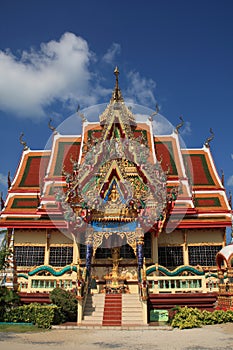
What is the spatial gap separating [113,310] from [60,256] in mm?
5057

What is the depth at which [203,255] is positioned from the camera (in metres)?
16.1

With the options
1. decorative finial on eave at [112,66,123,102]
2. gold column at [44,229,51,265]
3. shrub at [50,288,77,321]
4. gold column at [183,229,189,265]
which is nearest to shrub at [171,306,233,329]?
shrub at [50,288,77,321]

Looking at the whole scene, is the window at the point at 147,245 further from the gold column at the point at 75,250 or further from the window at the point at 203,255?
the gold column at the point at 75,250

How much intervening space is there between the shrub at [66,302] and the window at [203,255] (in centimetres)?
626

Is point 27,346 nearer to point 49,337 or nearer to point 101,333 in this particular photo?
point 49,337

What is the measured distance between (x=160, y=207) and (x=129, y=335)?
18.9 feet

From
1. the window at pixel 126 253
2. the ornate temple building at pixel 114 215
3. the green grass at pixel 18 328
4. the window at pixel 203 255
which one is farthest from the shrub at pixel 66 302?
the window at pixel 203 255

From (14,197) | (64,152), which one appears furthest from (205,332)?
(64,152)

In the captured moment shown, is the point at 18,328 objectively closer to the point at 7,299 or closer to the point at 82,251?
the point at 7,299

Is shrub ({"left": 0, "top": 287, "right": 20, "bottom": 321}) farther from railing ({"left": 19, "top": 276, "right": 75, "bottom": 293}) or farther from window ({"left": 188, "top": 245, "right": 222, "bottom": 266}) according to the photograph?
window ({"left": 188, "top": 245, "right": 222, "bottom": 266})

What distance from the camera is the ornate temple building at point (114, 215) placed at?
45.4 feet

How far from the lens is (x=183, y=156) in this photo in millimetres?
20797

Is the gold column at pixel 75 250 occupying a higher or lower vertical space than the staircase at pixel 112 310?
higher

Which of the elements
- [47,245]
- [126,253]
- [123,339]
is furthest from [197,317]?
[47,245]
